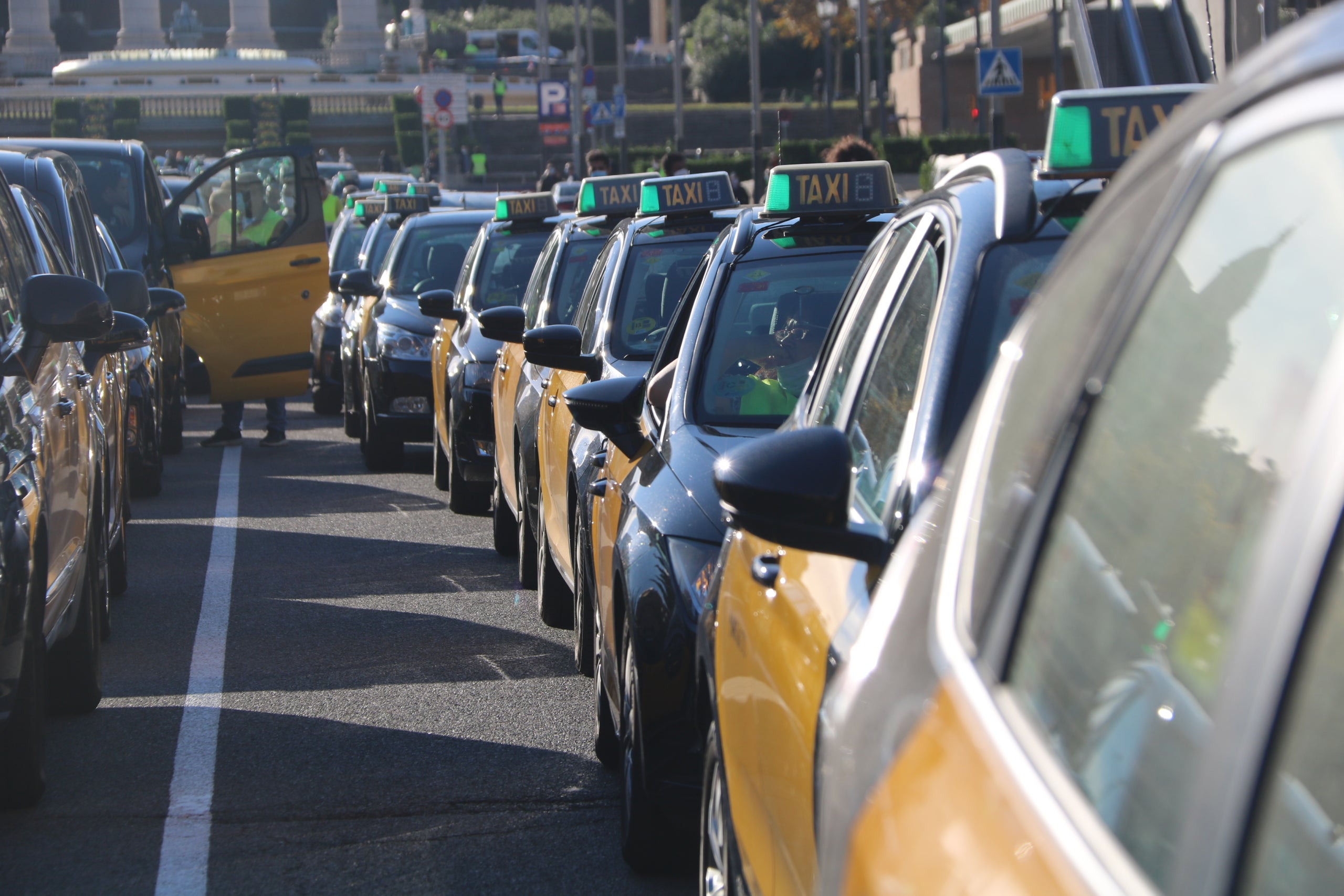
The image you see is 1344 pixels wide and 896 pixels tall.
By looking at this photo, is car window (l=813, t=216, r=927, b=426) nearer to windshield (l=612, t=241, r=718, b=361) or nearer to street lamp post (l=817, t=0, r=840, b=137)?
windshield (l=612, t=241, r=718, b=361)

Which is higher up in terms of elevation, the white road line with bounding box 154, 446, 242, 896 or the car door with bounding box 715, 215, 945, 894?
the car door with bounding box 715, 215, 945, 894

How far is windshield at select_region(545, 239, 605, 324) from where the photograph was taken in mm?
9250

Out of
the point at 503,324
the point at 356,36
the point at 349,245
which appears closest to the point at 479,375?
the point at 503,324

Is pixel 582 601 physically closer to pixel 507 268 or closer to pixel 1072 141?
pixel 1072 141

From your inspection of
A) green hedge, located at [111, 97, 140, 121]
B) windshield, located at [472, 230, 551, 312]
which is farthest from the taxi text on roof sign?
green hedge, located at [111, 97, 140, 121]

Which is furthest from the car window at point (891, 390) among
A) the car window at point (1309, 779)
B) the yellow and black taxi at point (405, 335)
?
the yellow and black taxi at point (405, 335)

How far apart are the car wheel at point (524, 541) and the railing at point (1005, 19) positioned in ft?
142

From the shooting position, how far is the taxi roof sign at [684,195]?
25.5 ft

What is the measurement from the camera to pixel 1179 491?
1.44 metres

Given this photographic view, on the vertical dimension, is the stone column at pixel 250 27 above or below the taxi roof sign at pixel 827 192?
above

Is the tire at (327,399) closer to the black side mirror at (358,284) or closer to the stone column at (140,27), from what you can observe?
the black side mirror at (358,284)

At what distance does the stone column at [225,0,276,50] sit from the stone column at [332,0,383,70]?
436 centimetres

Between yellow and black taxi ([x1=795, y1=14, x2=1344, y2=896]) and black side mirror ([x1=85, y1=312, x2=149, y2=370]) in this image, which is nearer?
yellow and black taxi ([x1=795, y1=14, x2=1344, y2=896])

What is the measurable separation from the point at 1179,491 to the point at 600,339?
5.79 meters
